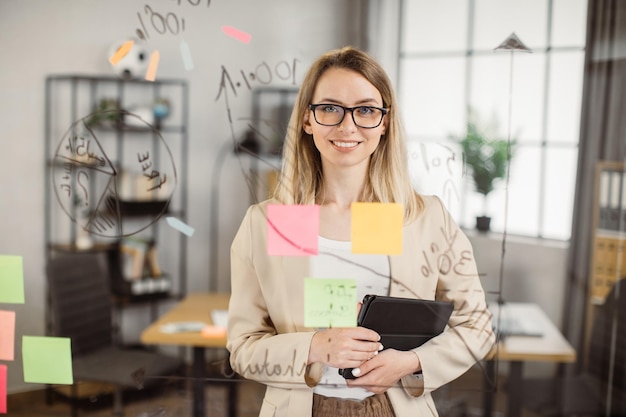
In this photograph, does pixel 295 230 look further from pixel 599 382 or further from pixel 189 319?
pixel 599 382

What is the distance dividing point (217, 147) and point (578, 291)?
870 millimetres

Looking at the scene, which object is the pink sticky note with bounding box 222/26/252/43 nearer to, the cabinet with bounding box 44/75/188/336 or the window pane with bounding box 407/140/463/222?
the cabinet with bounding box 44/75/188/336

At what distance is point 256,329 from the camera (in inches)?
47.7

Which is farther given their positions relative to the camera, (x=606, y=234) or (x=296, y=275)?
(x=606, y=234)

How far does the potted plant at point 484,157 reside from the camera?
47.8 inches


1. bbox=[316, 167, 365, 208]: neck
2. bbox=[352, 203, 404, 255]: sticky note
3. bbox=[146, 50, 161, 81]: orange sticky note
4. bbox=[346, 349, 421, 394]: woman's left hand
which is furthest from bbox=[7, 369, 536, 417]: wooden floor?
bbox=[146, 50, 161, 81]: orange sticky note

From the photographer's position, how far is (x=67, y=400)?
1314mm

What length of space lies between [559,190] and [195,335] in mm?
858

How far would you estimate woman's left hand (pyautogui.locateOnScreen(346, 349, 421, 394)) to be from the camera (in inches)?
46.9

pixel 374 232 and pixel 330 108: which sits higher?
pixel 330 108

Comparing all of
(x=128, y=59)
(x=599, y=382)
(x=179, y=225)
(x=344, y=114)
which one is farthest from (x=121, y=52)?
(x=599, y=382)

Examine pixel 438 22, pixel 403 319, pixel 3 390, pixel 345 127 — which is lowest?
pixel 3 390

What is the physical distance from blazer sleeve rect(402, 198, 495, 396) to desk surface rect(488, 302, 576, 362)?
2.1 inches

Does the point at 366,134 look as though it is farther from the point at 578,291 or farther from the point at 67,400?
the point at 67,400
